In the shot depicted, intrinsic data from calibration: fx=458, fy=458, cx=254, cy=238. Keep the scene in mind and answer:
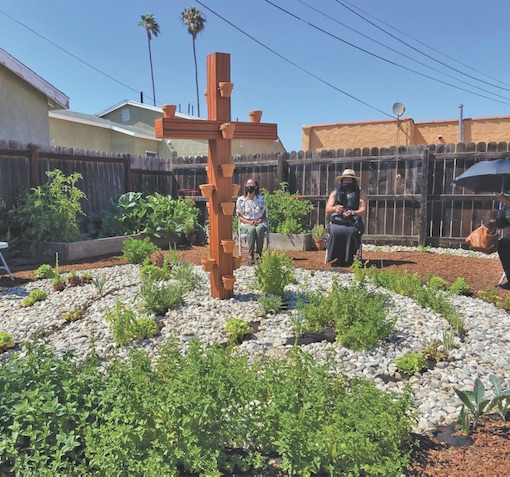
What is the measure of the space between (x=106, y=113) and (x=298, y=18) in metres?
15.2

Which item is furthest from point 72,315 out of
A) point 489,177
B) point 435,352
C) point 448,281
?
point 489,177

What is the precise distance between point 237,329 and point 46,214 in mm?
5299

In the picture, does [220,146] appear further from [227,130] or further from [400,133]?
[400,133]

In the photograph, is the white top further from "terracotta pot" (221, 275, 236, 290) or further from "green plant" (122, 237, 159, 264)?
"terracotta pot" (221, 275, 236, 290)

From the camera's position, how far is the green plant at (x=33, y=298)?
5052 mm

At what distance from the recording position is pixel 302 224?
31.1 ft

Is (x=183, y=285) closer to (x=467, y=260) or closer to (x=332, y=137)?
(x=467, y=260)

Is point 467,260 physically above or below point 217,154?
below

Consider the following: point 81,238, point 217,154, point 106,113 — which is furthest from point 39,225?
point 106,113

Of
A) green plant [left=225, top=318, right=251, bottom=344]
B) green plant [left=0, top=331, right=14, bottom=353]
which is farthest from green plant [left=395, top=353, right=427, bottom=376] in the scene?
green plant [left=0, top=331, right=14, bottom=353]

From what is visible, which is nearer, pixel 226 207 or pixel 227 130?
pixel 227 130

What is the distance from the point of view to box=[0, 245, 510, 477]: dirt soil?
7.04 feet

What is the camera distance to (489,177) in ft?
19.9

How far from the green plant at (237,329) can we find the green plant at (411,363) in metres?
1.25
